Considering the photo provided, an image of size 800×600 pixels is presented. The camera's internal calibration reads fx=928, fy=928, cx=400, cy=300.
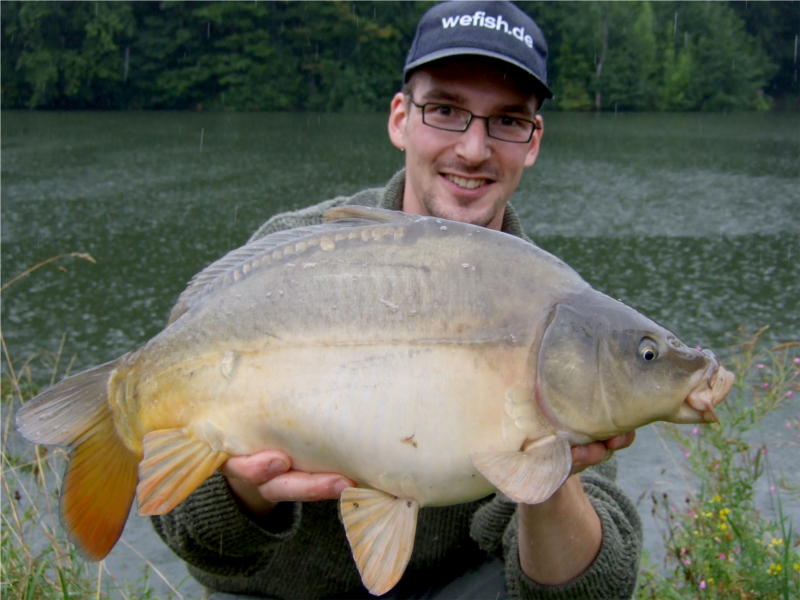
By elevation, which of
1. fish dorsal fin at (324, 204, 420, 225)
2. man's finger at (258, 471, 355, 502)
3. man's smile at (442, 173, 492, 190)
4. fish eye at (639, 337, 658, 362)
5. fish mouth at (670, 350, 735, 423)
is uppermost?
fish dorsal fin at (324, 204, 420, 225)

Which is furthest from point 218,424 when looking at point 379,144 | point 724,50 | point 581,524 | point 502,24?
point 724,50

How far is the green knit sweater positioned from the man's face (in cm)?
38

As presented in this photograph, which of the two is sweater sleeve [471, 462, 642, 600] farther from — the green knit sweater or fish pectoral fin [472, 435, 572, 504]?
fish pectoral fin [472, 435, 572, 504]

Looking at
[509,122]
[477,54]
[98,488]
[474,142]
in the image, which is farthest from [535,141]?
[98,488]

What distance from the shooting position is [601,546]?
7.31 feet

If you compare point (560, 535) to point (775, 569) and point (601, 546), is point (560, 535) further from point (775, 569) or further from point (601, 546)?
point (775, 569)

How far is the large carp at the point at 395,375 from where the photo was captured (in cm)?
159

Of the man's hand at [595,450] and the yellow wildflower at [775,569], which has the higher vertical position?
the man's hand at [595,450]

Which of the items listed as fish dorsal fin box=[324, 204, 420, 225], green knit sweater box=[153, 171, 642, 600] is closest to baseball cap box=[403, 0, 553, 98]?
green knit sweater box=[153, 171, 642, 600]

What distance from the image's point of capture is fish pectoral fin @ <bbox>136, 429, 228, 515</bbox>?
1679 mm

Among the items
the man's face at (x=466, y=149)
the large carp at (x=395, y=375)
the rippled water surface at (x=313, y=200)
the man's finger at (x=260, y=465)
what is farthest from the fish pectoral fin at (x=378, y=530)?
the rippled water surface at (x=313, y=200)

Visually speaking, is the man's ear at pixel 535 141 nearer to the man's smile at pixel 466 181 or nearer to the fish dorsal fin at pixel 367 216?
the man's smile at pixel 466 181

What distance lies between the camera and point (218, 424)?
169cm

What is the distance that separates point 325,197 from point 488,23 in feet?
45.7
